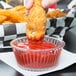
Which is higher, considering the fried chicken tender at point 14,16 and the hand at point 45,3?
the hand at point 45,3

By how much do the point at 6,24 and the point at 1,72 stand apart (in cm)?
32

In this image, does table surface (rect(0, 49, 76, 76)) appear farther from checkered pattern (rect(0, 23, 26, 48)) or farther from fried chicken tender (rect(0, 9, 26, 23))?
fried chicken tender (rect(0, 9, 26, 23))

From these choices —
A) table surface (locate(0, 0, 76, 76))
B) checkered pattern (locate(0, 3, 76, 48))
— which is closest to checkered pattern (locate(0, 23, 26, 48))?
checkered pattern (locate(0, 3, 76, 48))

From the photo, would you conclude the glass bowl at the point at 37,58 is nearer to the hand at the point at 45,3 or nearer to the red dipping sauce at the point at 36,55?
the red dipping sauce at the point at 36,55

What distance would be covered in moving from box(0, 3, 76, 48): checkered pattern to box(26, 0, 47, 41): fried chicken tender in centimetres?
27

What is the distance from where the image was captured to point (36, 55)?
1.85 feet

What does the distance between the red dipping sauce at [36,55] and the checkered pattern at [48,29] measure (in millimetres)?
236

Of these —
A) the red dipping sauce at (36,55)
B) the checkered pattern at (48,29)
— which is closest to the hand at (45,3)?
the red dipping sauce at (36,55)

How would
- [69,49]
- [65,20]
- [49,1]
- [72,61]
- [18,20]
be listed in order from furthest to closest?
1. [65,20]
2. [18,20]
3. [69,49]
4. [72,61]
5. [49,1]

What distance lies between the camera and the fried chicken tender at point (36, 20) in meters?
0.55

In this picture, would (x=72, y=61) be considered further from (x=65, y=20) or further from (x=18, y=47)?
(x=65, y=20)

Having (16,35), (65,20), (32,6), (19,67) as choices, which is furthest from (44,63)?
(65,20)

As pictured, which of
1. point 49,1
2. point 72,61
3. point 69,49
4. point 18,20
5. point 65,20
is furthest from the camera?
point 65,20

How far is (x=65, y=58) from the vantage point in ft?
2.26
